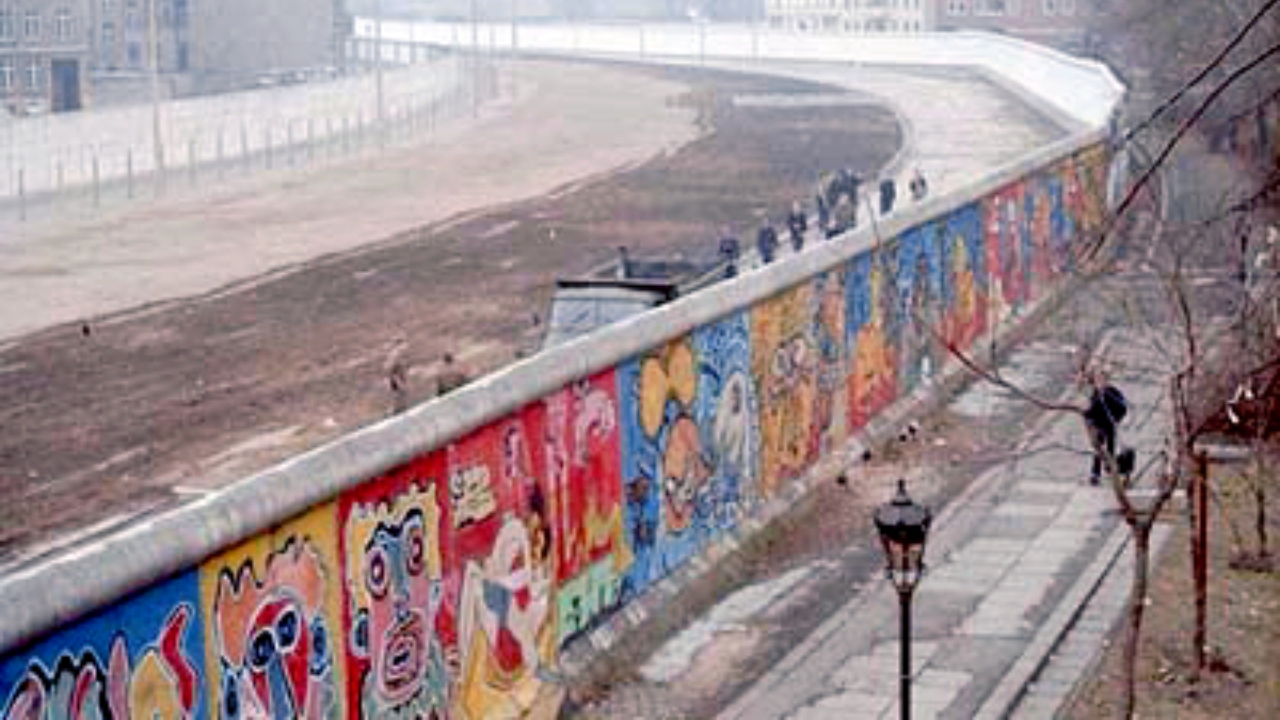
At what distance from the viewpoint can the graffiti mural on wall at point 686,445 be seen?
21547 mm

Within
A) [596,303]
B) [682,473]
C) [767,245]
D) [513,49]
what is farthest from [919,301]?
[513,49]

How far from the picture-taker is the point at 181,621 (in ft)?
45.8

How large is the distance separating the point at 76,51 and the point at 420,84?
70.4 ft

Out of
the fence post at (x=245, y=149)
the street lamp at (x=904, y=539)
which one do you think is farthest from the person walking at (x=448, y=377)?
the fence post at (x=245, y=149)

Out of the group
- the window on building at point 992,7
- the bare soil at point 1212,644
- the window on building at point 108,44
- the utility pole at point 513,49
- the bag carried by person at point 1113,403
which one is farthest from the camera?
the window on building at point 992,7

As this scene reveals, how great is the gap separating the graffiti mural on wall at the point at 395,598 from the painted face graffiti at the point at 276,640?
443 millimetres

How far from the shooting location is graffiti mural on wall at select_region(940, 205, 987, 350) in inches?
1375

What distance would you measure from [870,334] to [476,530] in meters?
13.4

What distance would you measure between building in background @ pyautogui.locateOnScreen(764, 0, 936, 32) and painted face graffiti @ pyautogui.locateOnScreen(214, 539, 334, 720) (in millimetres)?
139919

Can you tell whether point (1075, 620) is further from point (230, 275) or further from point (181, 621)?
point (230, 275)

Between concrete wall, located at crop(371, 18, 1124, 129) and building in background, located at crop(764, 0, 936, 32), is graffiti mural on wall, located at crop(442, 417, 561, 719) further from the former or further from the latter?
building in background, located at crop(764, 0, 936, 32)

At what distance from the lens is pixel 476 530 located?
17.9m

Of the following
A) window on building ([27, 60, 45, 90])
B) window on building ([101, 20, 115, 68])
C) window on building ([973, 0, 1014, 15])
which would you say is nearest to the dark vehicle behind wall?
window on building ([27, 60, 45, 90])

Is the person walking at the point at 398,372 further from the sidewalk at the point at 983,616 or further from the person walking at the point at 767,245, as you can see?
the sidewalk at the point at 983,616
